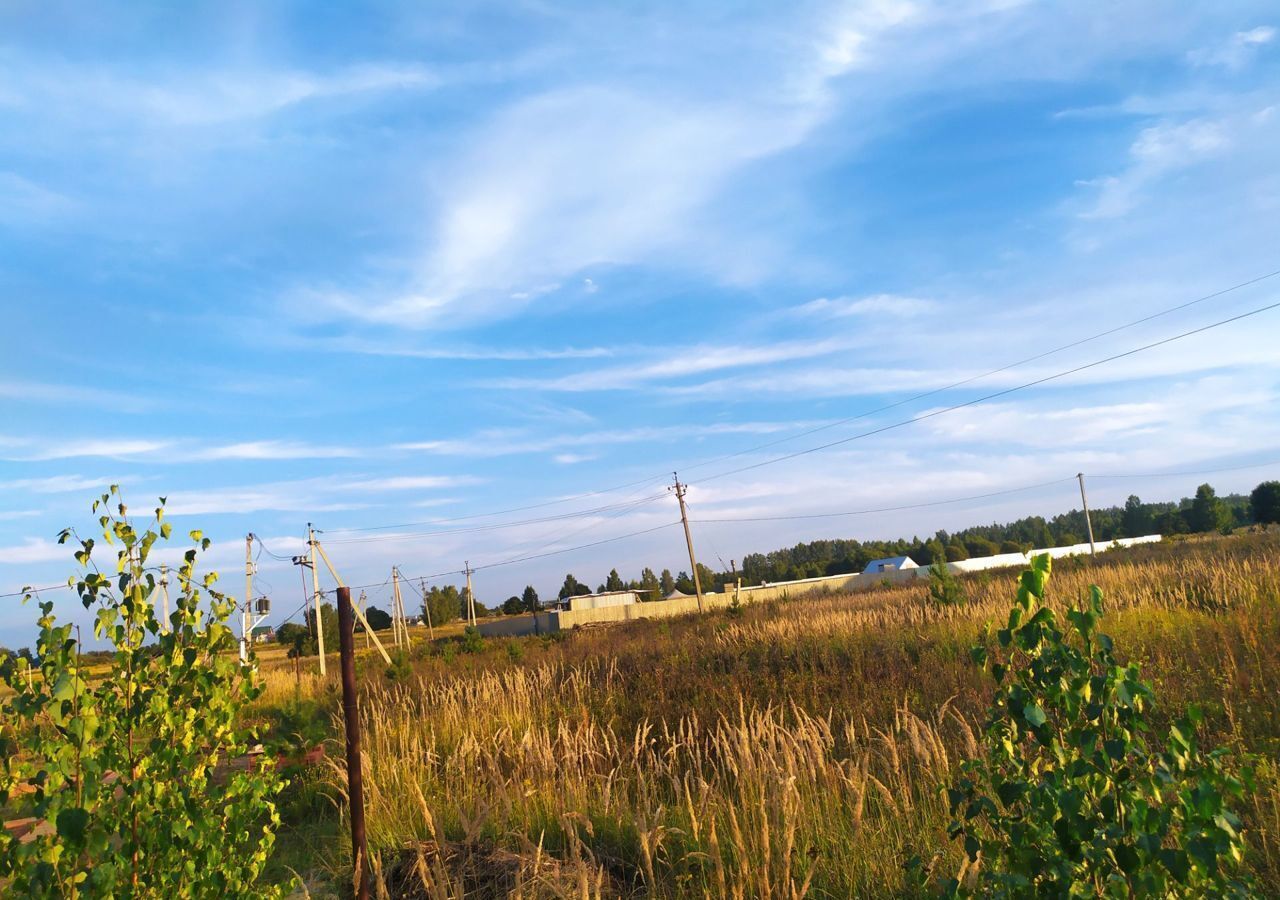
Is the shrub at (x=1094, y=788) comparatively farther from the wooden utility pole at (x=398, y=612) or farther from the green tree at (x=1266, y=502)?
the green tree at (x=1266, y=502)

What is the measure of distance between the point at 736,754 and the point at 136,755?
10.7ft

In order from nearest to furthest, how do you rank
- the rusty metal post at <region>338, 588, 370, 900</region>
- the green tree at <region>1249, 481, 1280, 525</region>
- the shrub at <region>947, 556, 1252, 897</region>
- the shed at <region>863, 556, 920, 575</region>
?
1. the shrub at <region>947, 556, 1252, 897</region>
2. the rusty metal post at <region>338, 588, 370, 900</region>
3. the green tree at <region>1249, 481, 1280, 525</region>
4. the shed at <region>863, 556, 920, 575</region>

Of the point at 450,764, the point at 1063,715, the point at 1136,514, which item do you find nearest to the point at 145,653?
the point at 1063,715

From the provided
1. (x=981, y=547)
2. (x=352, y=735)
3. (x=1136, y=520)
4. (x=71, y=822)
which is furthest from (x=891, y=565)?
(x=71, y=822)

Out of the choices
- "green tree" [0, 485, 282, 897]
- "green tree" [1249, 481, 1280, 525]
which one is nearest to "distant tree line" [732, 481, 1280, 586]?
"green tree" [1249, 481, 1280, 525]

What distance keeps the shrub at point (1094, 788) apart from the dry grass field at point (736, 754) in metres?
0.30

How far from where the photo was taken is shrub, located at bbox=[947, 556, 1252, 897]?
1755 millimetres

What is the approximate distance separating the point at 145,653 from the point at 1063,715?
289 centimetres

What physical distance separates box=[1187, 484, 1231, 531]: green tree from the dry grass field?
6371 cm

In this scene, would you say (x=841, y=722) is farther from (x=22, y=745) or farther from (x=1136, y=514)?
(x=1136, y=514)

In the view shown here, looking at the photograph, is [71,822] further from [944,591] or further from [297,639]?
[297,639]

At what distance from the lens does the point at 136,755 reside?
8.39 ft

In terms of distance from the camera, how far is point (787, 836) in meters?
3.12

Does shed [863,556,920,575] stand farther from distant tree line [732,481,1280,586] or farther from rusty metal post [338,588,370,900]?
rusty metal post [338,588,370,900]
